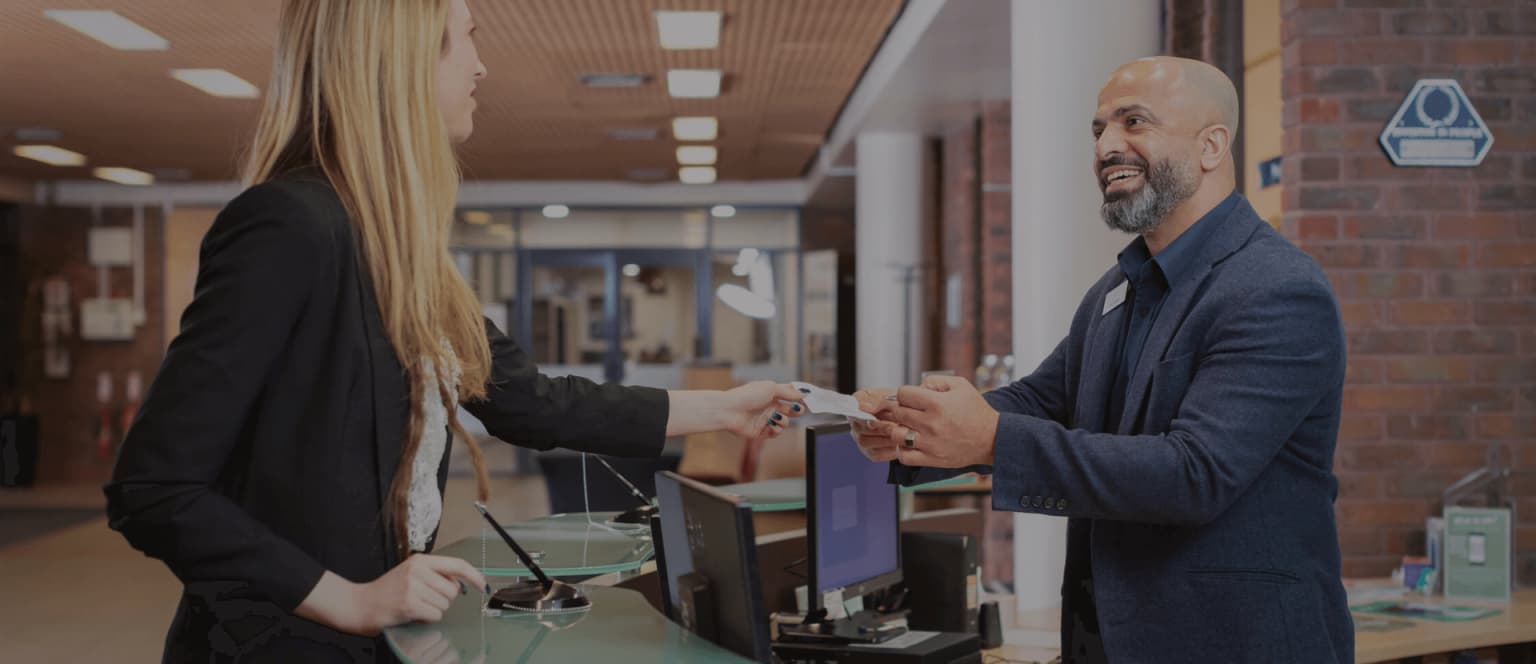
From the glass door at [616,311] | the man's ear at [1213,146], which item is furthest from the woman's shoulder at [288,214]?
the glass door at [616,311]

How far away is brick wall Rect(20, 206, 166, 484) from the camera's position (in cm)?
1359

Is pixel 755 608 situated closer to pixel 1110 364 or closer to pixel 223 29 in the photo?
pixel 1110 364

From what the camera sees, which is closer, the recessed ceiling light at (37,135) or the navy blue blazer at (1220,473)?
the navy blue blazer at (1220,473)

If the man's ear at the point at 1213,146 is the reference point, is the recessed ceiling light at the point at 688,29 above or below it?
above

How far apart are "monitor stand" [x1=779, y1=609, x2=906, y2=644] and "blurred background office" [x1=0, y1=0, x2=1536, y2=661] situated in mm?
684

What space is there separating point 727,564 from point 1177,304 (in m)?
0.76

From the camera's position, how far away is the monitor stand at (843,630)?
8.41ft

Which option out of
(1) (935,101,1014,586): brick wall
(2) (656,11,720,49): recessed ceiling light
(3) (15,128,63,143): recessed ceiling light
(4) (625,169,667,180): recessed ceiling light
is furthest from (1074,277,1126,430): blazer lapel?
(4) (625,169,667,180): recessed ceiling light

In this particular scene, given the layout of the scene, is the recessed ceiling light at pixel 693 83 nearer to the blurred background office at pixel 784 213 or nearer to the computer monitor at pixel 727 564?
the blurred background office at pixel 784 213

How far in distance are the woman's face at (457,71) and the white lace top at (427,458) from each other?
316mm

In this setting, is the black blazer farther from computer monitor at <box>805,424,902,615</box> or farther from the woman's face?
computer monitor at <box>805,424,902,615</box>

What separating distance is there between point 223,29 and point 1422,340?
5498 mm

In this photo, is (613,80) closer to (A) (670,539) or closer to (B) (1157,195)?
(B) (1157,195)

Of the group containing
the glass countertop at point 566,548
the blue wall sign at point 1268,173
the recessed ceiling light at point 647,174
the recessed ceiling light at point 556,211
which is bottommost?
the glass countertop at point 566,548
